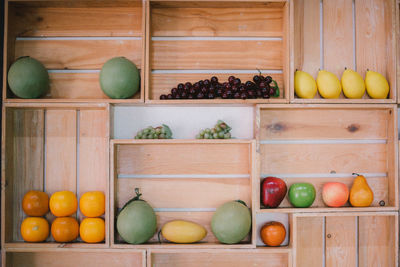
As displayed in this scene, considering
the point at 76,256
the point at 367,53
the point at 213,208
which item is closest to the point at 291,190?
the point at 213,208

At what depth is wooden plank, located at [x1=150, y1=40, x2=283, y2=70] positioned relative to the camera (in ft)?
6.30

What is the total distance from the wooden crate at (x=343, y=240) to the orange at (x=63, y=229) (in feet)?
4.19

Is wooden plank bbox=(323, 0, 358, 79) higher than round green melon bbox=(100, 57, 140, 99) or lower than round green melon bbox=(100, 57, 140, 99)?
higher

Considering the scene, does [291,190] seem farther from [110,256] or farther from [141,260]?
[110,256]

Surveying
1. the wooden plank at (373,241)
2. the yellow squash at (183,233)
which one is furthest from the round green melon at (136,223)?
the wooden plank at (373,241)

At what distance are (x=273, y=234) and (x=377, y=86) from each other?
101cm

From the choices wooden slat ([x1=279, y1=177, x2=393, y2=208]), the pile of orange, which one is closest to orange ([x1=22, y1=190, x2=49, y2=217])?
the pile of orange

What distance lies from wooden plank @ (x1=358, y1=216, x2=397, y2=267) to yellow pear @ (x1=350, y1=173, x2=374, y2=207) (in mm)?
193

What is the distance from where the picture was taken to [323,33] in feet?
6.36

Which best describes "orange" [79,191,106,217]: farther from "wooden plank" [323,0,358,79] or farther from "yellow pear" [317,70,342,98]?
"wooden plank" [323,0,358,79]

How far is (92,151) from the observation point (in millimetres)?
1905

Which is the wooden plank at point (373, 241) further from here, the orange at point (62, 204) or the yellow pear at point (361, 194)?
the orange at point (62, 204)

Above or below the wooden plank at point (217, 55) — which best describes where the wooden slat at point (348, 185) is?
below

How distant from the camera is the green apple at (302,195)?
1.77m
